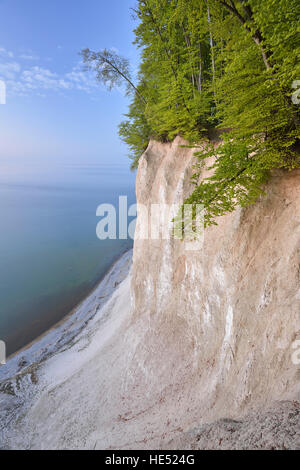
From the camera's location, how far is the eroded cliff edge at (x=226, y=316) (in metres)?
4.96

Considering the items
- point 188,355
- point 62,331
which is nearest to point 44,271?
point 62,331

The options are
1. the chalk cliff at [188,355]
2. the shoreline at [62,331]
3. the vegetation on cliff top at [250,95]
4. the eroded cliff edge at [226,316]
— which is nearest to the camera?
the vegetation on cliff top at [250,95]

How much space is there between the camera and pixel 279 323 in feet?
16.2

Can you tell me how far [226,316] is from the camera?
6.70 meters

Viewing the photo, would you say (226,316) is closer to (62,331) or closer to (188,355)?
(188,355)

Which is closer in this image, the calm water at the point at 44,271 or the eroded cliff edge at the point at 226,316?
the eroded cliff edge at the point at 226,316

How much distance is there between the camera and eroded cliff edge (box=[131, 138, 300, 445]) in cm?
496

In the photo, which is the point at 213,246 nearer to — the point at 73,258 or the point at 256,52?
the point at 256,52

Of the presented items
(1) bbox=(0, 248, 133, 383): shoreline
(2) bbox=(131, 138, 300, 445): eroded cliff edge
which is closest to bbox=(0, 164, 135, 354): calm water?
(1) bbox=(0, 248, 133, 383): shoreline

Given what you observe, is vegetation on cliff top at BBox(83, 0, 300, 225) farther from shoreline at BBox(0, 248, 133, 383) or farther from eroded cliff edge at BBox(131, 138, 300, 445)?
shoreline at BBox(0, 248, 133, 383)

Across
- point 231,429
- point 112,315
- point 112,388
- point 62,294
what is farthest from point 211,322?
point 62,294

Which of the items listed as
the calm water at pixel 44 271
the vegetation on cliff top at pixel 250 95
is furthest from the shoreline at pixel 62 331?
the vegetation on cliff top at pixel 250 95

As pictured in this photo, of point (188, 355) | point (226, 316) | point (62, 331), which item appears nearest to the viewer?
point (226, 316)

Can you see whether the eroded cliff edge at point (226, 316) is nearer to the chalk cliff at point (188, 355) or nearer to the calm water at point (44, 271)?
the chalk cliff at point (188, 355)
